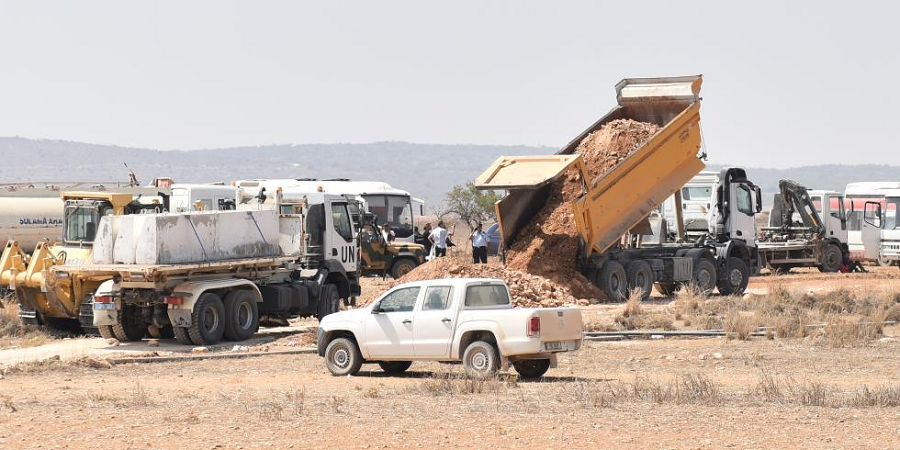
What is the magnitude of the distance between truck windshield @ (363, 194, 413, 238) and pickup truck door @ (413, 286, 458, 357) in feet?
94.2

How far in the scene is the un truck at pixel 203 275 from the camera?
Answer: 23078 millimetres

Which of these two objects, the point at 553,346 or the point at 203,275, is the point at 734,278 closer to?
the point at 203,275

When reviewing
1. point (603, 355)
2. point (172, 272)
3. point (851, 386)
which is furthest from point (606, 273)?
point (851, 386)

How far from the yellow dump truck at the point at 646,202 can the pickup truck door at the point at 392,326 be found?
10.7 meters

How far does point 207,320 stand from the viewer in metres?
23.7

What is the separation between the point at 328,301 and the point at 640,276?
8809mm

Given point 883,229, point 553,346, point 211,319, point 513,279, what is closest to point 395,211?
point 883,229

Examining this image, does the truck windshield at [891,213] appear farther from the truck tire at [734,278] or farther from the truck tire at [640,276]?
the truck tire at [640,276]

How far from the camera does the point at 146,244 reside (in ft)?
75.5

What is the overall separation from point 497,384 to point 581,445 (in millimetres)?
4441

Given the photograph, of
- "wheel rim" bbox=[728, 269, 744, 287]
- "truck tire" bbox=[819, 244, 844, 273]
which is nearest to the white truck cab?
"truck tire" bbox=[819, 244, 844, 273]

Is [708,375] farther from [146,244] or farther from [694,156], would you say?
[694,156]

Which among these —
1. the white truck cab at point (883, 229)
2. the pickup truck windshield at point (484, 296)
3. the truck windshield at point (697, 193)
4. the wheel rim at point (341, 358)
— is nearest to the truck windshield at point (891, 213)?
the white truck cab at point (883, 229)

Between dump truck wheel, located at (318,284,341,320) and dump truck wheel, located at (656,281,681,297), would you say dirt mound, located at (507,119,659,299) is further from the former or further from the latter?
dump truck wheel, located at (656,281,681,297)
